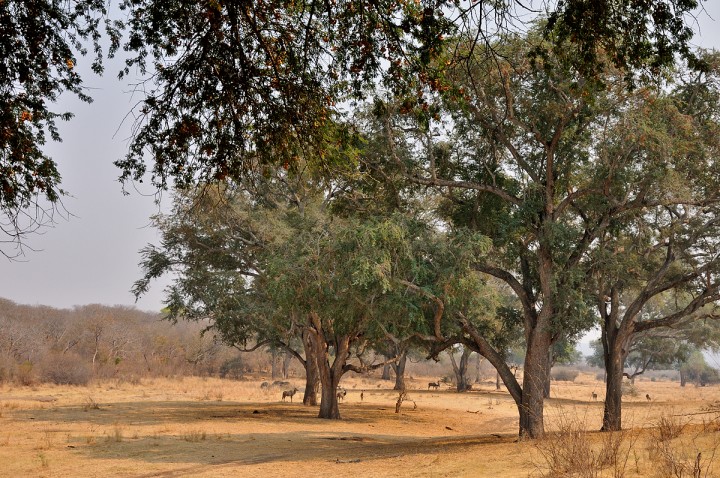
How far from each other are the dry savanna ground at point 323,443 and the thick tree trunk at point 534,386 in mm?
708

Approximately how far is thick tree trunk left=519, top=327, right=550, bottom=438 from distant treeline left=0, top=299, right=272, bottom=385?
3259 centimetres

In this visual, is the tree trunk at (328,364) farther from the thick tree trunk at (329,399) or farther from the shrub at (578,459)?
the shrub at (578,459)

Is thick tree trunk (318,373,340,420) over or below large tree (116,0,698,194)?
below

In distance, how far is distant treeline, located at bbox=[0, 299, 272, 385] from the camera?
1809 inches

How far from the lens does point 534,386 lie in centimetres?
1631

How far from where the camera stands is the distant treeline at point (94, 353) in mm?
45938

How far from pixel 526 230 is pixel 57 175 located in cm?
1217

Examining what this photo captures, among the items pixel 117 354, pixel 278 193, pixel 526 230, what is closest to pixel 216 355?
pixel 117 354

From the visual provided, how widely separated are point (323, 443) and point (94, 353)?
47677 mm

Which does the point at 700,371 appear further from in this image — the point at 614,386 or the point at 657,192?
the point at 657,192

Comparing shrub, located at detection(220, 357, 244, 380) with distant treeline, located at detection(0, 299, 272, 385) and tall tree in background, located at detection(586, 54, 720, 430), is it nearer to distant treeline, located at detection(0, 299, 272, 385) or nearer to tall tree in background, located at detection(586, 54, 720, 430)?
distant treeline, located at detection(0, 299, 272, 385)

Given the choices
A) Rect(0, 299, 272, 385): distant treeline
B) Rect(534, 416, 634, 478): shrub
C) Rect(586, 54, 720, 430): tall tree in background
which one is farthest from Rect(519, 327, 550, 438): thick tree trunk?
Rect(0, 299, 272, 385): distant treeline

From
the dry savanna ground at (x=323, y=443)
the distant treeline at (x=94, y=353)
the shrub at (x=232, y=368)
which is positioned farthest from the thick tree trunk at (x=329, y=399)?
the shrub at (x=232, y=368)

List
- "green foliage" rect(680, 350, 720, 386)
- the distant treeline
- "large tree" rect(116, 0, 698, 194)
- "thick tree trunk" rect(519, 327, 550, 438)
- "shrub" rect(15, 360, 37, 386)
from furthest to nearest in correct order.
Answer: "green foliage" rect(680, 350, 720, 386)
the distant treeline
"shrub" rect(15, 360, 37, 386)
"thick tree trunk" rect(519, 327, 550, 438)
"large tree" rect(116, 0, 698, 194)
